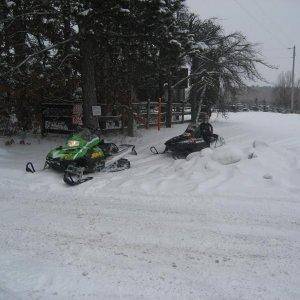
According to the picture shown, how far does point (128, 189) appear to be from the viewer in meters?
8.48

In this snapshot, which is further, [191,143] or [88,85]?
[88,85]

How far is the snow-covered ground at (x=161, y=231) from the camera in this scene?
15.5ft

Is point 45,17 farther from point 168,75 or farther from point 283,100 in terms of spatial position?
point 283,100

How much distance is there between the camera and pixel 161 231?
20.5 feet

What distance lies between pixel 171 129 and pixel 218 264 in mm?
13334

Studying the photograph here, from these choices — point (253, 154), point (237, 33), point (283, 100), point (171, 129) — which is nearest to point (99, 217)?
point (253, 154)

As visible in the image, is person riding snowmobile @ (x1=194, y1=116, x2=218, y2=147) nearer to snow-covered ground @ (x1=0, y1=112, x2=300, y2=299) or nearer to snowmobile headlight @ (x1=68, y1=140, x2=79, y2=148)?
snow-covered ground @ (x1=0, y1=112, x2=300, y2=299)

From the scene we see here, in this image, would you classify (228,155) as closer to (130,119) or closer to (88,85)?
(88,85)

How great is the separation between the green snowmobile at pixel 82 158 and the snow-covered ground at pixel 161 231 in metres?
0.28

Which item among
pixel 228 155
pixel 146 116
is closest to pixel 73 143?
pixel 228 155

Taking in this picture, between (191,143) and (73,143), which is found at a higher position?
(73,143)

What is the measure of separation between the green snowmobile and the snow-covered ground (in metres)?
0.28

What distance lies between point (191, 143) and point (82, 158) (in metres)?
3.33

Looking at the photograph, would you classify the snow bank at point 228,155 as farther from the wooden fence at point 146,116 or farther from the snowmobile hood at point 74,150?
the wooden fence at point 146,116
